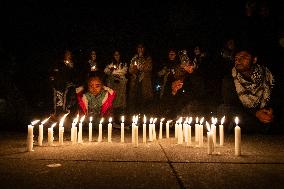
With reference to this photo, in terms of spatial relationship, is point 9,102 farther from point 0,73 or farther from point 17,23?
point 17,23

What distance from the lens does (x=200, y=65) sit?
32.0ft

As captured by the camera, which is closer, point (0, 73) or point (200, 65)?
point (200, 65)

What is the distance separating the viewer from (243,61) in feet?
27.5

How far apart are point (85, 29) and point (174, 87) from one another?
3.98 m

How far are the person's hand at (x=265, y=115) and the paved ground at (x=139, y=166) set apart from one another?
192 centimetres

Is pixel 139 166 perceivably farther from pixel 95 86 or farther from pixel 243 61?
pixel 95 86

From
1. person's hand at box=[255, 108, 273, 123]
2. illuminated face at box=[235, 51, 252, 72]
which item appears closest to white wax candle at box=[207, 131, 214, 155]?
person's hand at box=[255, 108, 273, 123]

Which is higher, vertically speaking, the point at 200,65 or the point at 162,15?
the point at 162,15

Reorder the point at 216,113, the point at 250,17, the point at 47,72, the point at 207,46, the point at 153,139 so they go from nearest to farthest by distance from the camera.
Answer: the point at 153,139 → the point at 250,17 → the point at 216,113 → the point at 207,46 → the point at 47,72

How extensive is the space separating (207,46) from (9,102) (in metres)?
6.26

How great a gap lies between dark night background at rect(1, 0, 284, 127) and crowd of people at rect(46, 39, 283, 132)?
1080mm

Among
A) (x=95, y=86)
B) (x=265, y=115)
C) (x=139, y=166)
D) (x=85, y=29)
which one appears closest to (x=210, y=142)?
(x=139, y=166)

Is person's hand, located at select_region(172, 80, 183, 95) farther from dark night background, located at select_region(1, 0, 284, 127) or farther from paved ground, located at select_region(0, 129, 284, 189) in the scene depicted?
paved ground, located at select_region(0, 129, 284, 189)

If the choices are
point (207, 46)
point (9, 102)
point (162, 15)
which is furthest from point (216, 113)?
point (9, 102)
